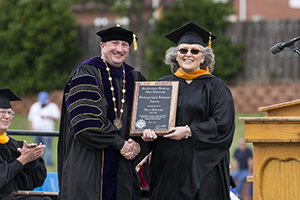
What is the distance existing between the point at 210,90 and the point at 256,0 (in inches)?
1112

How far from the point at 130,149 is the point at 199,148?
632 mm

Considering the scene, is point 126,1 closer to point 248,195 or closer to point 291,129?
point 248,195

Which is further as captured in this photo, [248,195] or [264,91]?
[264,91]

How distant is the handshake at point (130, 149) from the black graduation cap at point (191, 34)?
1089mm

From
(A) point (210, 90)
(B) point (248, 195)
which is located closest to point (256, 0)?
(B) point (248, 195)

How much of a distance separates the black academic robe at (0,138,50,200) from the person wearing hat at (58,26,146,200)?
0.67m

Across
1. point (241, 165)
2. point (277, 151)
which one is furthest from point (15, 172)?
point (241, 165)

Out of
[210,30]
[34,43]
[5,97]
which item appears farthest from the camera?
[34,43]

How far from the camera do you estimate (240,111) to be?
49.0 ft

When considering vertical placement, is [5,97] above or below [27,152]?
above

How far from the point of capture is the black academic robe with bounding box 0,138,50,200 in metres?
4.65

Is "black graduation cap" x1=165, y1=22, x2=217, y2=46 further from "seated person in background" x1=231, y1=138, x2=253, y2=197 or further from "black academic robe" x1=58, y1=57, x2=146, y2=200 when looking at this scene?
"seated person in background" x1=231, y1=138, x2=253, y2=197

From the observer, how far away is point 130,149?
4.12m

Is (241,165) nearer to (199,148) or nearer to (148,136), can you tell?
(199,148)
